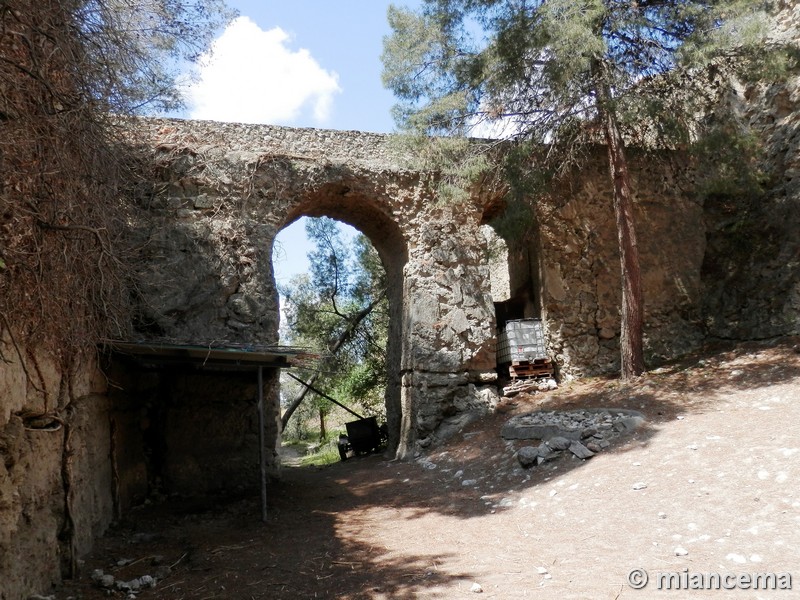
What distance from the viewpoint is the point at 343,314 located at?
1797 cm

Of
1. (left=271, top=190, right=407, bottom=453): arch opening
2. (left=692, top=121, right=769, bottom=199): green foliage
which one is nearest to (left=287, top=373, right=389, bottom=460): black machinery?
(left=271, top=190, right=407, bottom=453): arch opening

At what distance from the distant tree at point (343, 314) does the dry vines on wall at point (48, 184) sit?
12.0 metres

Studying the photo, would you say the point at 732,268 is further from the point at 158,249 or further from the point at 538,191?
the point at 158,249

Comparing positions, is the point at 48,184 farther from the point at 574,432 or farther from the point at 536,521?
the point at 574,432

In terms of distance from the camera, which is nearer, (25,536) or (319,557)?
(25,536)

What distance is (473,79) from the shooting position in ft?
32.2

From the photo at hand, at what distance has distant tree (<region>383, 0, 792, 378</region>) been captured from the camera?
848 cm

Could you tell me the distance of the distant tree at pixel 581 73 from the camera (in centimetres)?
848

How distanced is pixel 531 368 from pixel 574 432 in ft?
11.2

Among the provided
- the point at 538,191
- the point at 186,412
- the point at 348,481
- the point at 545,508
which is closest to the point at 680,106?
the point at 538,191

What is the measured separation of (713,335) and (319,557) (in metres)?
8.89

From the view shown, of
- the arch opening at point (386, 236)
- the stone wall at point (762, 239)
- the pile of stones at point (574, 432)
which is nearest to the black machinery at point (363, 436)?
the arch opening at point (386, 236)

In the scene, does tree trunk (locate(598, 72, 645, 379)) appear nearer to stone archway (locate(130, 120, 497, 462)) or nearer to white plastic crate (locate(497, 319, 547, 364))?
white plastic crate (locate(497, 319, 547, 364))

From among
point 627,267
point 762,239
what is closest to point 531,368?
point 627,267
